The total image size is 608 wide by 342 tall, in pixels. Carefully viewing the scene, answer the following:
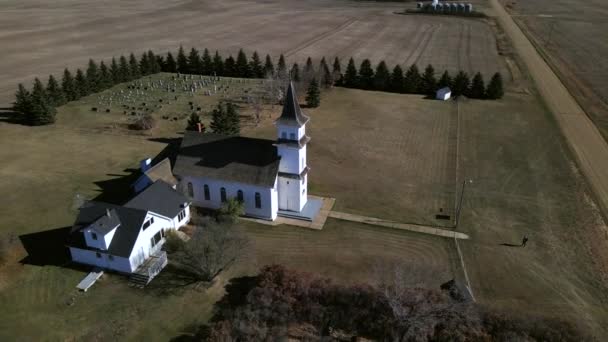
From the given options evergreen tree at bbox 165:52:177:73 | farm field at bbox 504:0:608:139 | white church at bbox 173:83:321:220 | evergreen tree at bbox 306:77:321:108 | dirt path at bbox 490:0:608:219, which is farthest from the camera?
evergreen tree at bbox 165:52:177:73

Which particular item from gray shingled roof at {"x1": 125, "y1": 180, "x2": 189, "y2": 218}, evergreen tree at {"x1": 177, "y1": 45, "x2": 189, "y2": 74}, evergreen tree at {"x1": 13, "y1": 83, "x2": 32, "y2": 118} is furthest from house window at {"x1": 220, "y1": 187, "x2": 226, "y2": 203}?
evergreen tree at {"x1": 177, "y1": 45, "x2": 189, "y2": 74}

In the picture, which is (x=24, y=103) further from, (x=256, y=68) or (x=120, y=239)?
(x=120, y=239)

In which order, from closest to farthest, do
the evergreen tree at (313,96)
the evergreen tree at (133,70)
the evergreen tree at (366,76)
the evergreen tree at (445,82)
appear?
the evergreen tree at (313,96) → the evergreen tree at (445,82) → the evergreen tree at (366,76) → the evergreen tree at (133,70)

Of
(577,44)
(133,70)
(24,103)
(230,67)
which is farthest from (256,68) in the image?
(577,44)

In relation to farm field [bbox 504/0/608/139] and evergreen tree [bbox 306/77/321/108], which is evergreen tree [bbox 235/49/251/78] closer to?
evergreen tree [bbox 306/77/321/108]

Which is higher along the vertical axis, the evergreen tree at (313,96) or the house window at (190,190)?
the evergreen tree at (313,96)

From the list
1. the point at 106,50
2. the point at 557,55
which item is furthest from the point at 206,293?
the point at 557,55

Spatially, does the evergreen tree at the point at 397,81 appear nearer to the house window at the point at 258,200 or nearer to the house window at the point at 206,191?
the house window at the point at 258,200

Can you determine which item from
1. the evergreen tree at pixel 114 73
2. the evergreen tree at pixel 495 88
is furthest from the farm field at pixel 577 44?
the evergreen tree at pixel 114 73
